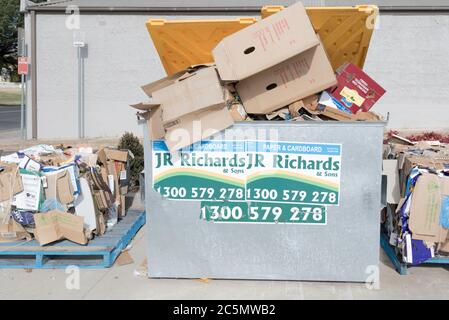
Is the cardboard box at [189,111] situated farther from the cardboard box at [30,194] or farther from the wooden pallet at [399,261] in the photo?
the wooden pallet at [399,261]

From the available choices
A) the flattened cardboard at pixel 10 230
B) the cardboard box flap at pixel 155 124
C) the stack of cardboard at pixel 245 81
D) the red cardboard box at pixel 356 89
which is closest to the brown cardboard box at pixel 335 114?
the stack of cardboard at pixel 245 81

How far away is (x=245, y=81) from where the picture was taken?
457 cm

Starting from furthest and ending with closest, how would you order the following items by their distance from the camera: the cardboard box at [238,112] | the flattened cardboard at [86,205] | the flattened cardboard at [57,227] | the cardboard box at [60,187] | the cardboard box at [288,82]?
the flattened cardboard at [86,205]
the cardboard box at [60,187]
the flattened cardboard at [57,227]
the cardboard box at [288,82]
the cardboard box at [238,112]

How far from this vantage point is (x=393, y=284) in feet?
14.5

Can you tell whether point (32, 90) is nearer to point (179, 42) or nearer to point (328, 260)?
point (179, 42)

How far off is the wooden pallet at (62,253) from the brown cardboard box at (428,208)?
2.81 m

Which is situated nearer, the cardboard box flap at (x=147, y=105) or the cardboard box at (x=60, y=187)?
the cardboard box flap at (x=147, y=105)

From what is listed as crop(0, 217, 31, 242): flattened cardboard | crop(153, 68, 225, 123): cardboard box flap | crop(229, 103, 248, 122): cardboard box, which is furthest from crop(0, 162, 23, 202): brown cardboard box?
crop(229, 103, 248, 122): cardboard box

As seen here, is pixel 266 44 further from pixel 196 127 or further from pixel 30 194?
pixel 30 194

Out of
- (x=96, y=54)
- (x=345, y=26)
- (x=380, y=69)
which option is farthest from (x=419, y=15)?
(x=345, y=26)

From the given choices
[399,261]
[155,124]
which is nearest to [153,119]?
[155,124]

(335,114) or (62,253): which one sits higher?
(335,114)

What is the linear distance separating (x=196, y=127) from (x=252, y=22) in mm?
1188

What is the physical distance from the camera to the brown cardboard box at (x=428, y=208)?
442cm
